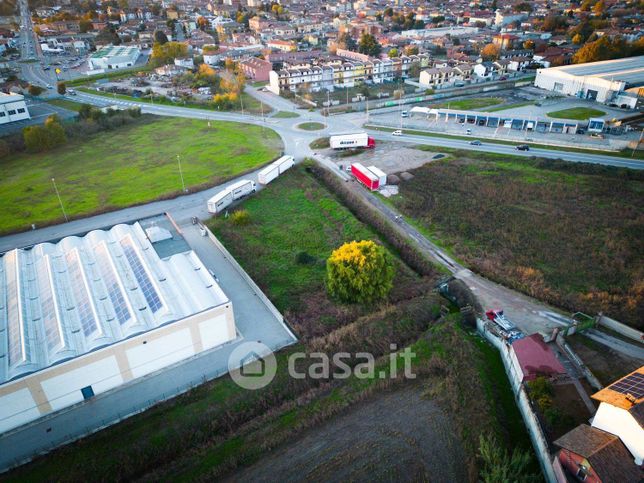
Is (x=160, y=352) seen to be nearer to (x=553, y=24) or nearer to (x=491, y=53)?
(x=491, y=53)

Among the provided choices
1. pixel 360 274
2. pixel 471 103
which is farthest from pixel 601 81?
pixel 360 274

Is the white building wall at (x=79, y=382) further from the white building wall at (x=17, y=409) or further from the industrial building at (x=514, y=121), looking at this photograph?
the industrial building at (x=514, y=121)

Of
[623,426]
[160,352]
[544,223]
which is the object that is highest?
[623,426]

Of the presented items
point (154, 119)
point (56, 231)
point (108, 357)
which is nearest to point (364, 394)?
point (108, 357)

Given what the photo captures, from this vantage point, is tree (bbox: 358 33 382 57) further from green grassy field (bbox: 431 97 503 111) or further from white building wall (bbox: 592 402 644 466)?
white building wall (bbox: 592 402 644 466)

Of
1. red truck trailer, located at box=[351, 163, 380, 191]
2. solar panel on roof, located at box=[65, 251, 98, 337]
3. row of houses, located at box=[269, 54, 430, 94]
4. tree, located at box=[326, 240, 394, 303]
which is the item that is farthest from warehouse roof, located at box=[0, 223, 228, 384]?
row of houses, located at box=[269, 54, 430, 94]

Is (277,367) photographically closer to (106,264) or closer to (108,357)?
(108,357)
